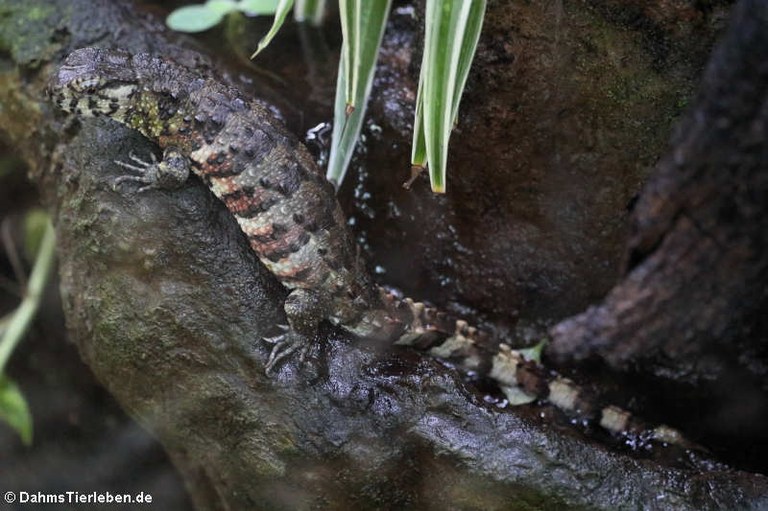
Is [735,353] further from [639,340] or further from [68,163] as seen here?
[68,163]

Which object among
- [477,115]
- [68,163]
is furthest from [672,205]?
[68,163]

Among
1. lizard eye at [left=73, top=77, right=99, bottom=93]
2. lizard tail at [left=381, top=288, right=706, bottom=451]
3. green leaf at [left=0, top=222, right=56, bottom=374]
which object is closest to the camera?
lizard eye at [left=73, top=77, right=99, bottom=93]

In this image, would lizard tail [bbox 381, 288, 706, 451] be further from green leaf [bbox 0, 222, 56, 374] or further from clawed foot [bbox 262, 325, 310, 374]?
green leaf [bbox 0, 222, 56, 374]

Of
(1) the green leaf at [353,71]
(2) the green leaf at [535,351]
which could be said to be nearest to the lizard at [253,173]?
(1) the green leaf at [353,71]

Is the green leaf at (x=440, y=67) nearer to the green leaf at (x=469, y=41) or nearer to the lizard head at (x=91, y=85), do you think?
the green leaf at (x=469, y=41)

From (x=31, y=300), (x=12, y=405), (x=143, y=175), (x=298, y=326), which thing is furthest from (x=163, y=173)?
(x=12, y=405)

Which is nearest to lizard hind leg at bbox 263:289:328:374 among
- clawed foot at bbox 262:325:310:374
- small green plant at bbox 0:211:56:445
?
clawed foot at bbox 262:325:310:374

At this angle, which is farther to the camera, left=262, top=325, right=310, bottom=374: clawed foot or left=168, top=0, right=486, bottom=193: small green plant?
left=262, top=325, right=310, bottom=374: clawed foot
